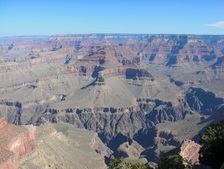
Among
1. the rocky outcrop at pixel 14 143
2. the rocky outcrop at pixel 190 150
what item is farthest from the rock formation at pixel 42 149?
the rocky outcrop at pixel 190 150

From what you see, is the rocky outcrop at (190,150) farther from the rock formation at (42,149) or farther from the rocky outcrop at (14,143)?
the rocky outcrop at (14,143)

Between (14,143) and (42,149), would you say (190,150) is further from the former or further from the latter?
(14,143)

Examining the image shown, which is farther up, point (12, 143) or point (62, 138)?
point (12, 143)

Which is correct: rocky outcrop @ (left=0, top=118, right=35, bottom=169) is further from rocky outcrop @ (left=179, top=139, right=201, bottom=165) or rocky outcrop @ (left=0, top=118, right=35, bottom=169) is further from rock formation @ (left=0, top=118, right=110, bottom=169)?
rocky outcrop @ (left=179, top=139, right=201, bottom=165)

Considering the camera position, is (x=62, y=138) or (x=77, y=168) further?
(x=62, y=138)

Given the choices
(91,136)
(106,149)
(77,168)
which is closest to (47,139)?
(77,168)

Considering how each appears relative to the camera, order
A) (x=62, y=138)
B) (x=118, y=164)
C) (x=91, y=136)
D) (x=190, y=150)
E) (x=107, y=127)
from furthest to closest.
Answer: (x=107, y=127)
(x=91, y=136)
(x=62, y=138)
(x=190, y=150)
(x=118, y=164)

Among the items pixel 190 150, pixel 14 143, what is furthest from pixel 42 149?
pixel 190 150

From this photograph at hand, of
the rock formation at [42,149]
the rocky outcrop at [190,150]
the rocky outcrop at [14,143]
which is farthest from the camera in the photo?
the rock formation at [42,149]

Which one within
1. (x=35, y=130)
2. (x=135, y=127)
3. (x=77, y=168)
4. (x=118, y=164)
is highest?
(x=118, y=164)

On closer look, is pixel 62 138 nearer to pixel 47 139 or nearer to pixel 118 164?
pixel 47 139

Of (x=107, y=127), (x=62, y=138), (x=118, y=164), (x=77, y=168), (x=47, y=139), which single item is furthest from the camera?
(x=107, y=127)
